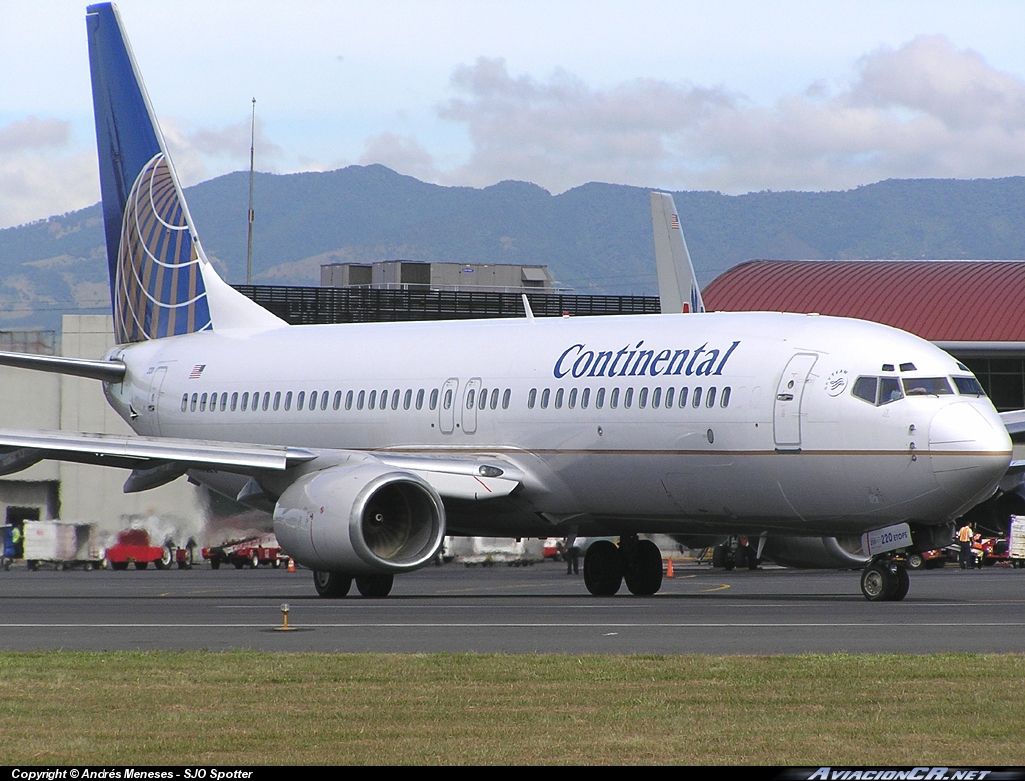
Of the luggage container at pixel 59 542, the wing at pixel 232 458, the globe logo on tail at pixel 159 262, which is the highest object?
the globe logo on tail at pixel 159 262

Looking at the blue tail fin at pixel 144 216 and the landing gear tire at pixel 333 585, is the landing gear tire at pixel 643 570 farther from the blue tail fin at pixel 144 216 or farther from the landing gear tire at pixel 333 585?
the blue tail fin at pixel 144 216

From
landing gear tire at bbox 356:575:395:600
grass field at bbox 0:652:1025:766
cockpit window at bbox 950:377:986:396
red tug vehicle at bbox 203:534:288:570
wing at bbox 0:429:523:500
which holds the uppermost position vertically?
cockpit window at bbox 950:377:986:396

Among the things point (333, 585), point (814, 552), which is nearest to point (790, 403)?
point (814, 552)

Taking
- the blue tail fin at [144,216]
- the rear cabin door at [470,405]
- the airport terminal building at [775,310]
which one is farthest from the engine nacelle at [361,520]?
the airport terminal building at [775,310]

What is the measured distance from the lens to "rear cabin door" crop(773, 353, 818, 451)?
22297mm

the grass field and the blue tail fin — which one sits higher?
the blue tail fin

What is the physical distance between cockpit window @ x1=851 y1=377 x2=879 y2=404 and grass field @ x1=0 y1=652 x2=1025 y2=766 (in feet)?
26.2

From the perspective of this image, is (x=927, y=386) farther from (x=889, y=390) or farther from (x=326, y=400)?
(x=326, y=400)

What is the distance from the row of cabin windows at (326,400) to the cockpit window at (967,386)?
280 inches

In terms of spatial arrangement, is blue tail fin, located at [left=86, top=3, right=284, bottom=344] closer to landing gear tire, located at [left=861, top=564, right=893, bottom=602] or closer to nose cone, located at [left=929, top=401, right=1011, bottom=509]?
landing gear tire, located at [left=861, top=564, right=893, bottom=602]

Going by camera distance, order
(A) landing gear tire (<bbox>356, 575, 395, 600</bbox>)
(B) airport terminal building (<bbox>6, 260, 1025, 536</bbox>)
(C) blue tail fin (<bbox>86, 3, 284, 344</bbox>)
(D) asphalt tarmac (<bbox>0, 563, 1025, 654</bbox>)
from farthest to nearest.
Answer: (B) airport terminal building (<bbox>6, 260, 1025, 536</bbox>) → (C) blue tail fin (<bbox>86, 3, 284, 344</bbox>) → (A) landing gear tire (<bbox>356, 575, 395, 600</bbox>) → (D) asphalt tarmac (<bbox>0, 563, 1025, 654</bbox>)

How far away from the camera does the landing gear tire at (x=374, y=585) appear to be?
84.9 feet

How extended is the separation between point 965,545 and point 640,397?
92.7 feet

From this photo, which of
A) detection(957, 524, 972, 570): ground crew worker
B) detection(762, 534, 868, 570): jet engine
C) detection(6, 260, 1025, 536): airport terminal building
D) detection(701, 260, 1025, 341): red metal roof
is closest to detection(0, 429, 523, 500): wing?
detection(762, 534, 868, 570): jet engine
